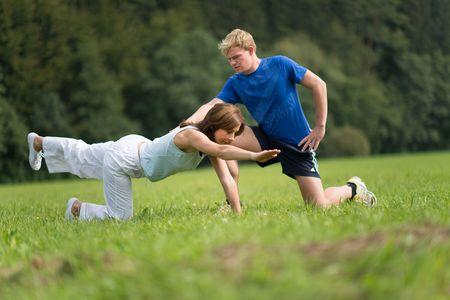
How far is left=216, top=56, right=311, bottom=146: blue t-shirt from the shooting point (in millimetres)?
7090

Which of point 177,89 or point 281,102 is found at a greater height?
point 281,102

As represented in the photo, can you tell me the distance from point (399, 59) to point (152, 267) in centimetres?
5755

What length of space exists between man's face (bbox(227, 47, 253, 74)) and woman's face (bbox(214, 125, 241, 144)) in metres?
0.97

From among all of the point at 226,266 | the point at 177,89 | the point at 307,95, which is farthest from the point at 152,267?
the point at 307,95

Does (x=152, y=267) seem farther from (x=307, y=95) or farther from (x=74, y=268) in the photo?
(x=307, y=95)

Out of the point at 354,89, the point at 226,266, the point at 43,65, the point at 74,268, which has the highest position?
the point at 226,266

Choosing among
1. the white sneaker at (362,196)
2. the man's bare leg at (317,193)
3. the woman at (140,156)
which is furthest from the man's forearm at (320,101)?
the woman at (140,156)

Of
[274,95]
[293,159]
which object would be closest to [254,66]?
[274,95]

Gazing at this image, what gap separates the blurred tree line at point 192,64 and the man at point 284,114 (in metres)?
25.3

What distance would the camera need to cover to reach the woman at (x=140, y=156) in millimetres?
6084

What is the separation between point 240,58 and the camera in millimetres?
6867

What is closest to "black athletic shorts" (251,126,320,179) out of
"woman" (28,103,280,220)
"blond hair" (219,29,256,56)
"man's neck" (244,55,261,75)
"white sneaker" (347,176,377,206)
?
"white sneaker" (347,176,377,206)

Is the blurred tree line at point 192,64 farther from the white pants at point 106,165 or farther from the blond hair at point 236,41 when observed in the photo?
the blond hair at point 236,41

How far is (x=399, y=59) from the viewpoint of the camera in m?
57.8
